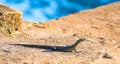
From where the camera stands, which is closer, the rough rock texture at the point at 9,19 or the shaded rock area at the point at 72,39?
the shaded rock area at the point at 72,39

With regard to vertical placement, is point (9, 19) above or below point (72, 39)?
above

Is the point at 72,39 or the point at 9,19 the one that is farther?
the point at 9,19

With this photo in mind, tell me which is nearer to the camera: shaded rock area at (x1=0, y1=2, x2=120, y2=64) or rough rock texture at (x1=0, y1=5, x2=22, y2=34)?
shaded rock area at (x1=0, y1=2, x2=120, y2=64)

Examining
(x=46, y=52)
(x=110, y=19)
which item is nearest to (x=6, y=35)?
(x=46, y=52)

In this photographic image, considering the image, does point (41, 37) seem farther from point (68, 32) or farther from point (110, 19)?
point (110, 19)
